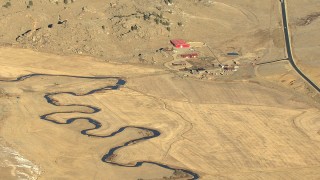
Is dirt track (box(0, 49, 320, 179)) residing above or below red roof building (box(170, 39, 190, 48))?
below

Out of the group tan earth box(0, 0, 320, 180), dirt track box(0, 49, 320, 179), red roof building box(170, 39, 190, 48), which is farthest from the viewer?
red roof building box(170, 39, 190, 48)

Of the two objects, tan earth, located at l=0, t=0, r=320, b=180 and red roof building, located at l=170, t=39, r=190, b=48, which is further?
red roof building, located at l=170, t=39, r=190, b=48

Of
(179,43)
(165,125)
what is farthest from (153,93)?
(179,43)

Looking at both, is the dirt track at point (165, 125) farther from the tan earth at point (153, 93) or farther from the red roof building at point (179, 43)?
the red roof building at point (179, 43)

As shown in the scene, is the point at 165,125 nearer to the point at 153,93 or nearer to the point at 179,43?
the point at 153,93

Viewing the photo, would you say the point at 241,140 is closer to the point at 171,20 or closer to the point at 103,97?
the point at 103,97

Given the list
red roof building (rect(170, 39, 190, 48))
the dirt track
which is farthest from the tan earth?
red roof building (rect(170, 39, 190, 48))

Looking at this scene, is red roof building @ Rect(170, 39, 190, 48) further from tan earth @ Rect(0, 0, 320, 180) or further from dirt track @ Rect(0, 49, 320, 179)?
dirt track @ Rect(0, 49, 320, 179)

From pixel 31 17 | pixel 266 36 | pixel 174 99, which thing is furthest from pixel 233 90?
pixel 31 17
